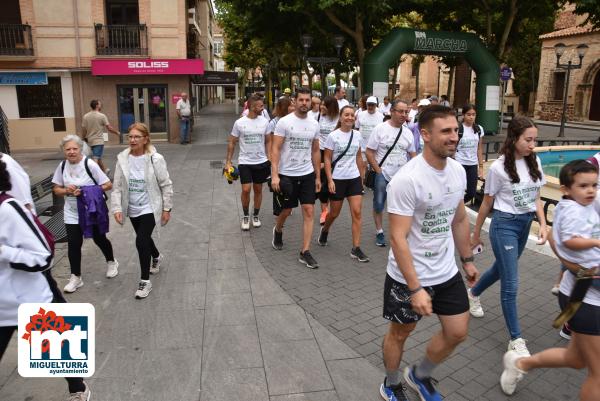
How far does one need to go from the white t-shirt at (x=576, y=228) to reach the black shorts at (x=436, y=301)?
697 millimetres

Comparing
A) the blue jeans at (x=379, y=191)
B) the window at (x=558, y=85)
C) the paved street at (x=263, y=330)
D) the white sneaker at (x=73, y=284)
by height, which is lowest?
the paved street at (x=263, y=330)

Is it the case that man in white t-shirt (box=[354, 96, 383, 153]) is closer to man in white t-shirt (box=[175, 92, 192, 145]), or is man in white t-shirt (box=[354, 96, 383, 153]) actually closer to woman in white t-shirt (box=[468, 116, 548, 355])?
woman in white t-shirt (box=[468, 116, 548, 355])

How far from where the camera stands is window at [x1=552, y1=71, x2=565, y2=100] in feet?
116

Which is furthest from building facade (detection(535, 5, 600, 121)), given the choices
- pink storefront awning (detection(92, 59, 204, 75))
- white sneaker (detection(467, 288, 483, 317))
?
white sneaker (detection(467, 288, 483, 317))

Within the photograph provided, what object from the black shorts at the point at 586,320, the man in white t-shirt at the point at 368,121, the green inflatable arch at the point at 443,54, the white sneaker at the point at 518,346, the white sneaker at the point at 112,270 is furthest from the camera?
the green inflatable arch at the point at 443,54

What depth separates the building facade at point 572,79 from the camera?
32781 mm

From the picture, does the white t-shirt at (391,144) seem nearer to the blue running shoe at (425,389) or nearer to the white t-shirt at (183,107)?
the blue running shoe at (425,389)

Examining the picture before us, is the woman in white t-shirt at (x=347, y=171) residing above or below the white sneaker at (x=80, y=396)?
above

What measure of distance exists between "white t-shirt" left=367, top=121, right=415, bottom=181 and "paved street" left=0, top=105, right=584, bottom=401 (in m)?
1.17

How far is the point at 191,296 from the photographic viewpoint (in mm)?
5176

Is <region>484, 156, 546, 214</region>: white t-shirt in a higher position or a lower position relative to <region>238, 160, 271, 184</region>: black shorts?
higher

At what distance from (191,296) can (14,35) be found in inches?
670

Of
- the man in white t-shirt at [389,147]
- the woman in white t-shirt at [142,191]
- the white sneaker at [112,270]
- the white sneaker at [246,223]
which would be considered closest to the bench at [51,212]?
the white sneaker at [112,270]

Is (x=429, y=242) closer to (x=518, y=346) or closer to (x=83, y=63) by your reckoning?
(x=518, y=346)
